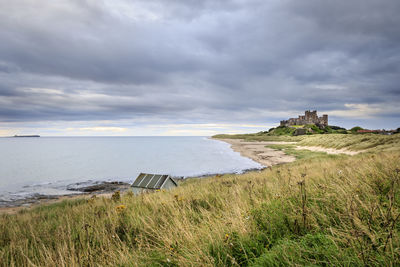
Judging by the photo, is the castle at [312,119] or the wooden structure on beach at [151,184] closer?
the wooden structure on beach at [151,184]

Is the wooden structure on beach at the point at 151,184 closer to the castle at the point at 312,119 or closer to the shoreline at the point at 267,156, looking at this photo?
the shoreline at the point at 267,156

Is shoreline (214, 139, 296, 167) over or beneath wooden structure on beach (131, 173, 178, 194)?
beneath

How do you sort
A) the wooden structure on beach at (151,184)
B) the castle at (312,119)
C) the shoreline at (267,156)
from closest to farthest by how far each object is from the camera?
the wooden structure on beach at (151,184), the shoreline at (267,156), the castle at (312,119)

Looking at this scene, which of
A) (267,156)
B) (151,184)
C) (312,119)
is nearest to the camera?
(151,184)

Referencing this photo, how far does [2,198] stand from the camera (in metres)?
21.0

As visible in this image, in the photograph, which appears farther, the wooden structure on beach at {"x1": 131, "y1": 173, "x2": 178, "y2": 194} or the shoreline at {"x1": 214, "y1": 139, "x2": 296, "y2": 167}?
the shoreline at {"x1": 214, "y1": 139, "x2": 296, "y2": 167}

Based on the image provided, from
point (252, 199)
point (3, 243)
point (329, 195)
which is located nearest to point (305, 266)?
point (329, 195)

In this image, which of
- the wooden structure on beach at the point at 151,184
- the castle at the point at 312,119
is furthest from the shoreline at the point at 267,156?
the castle at the point at 312,119

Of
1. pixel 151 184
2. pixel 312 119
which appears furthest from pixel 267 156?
pixel 312 119

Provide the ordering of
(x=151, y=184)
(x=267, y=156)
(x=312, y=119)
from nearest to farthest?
(x=151, y=184) → (x=267, y=156) → (x=312, y=119)

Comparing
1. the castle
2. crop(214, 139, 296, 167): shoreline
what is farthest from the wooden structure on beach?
the castle

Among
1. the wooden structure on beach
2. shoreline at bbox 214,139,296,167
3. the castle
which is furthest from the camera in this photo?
the castle

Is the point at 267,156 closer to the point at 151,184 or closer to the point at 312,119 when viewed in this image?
the point at 151,184

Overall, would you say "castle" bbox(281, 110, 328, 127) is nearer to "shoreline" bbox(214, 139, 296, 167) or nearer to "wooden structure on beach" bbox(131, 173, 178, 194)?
"shoreline" bbox(214, 139, 296, 167)
